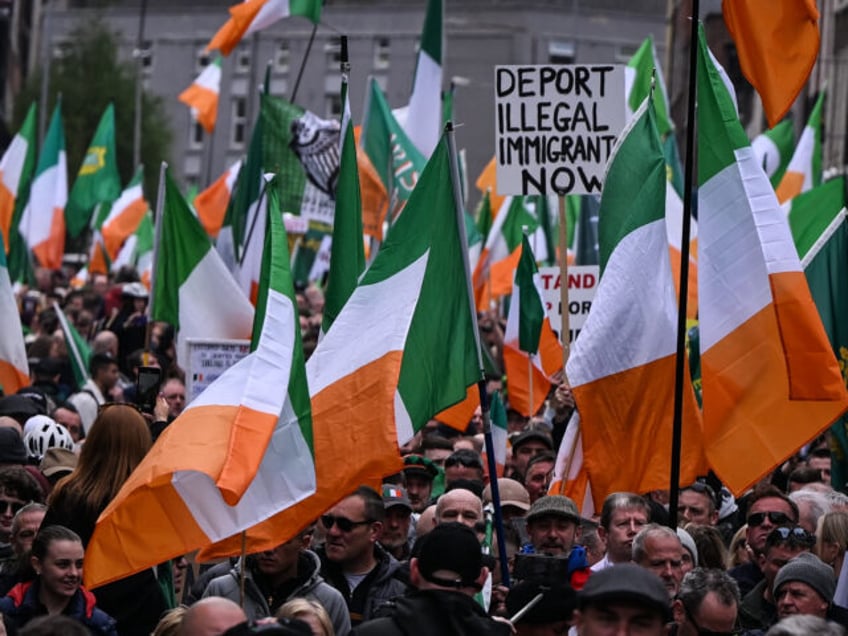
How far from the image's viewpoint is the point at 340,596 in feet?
25.3

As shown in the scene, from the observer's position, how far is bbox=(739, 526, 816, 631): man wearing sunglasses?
872 cm

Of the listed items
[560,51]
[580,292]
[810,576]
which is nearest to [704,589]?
[810,576]

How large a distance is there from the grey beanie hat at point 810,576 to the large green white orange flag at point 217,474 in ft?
6.04

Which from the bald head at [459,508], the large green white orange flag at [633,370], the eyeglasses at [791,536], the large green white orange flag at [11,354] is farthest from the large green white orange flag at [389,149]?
the bald head at [459,508]

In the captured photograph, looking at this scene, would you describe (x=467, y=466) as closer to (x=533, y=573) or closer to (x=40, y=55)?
(x=533, y=573)

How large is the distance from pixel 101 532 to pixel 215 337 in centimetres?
601

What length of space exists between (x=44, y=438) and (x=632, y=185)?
317 centimetres

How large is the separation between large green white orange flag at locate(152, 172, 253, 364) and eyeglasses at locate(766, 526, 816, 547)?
4.99 meters

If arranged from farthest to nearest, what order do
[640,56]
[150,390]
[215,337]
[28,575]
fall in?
[640,56], [215,337], [150,390], [28,575]

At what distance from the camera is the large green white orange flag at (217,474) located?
292 inches

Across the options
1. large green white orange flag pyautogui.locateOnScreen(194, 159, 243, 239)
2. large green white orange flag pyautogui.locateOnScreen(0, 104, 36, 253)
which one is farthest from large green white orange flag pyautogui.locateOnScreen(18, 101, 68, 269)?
large green white orange flag pyautogui.locateOnScreen(194, 159, 243, 239)

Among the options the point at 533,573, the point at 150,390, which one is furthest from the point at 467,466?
the point at 533,573

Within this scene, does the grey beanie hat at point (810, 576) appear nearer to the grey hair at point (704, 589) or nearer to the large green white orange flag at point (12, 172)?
the grey hair at point (704, 589)

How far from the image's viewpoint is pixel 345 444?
8086 mm
